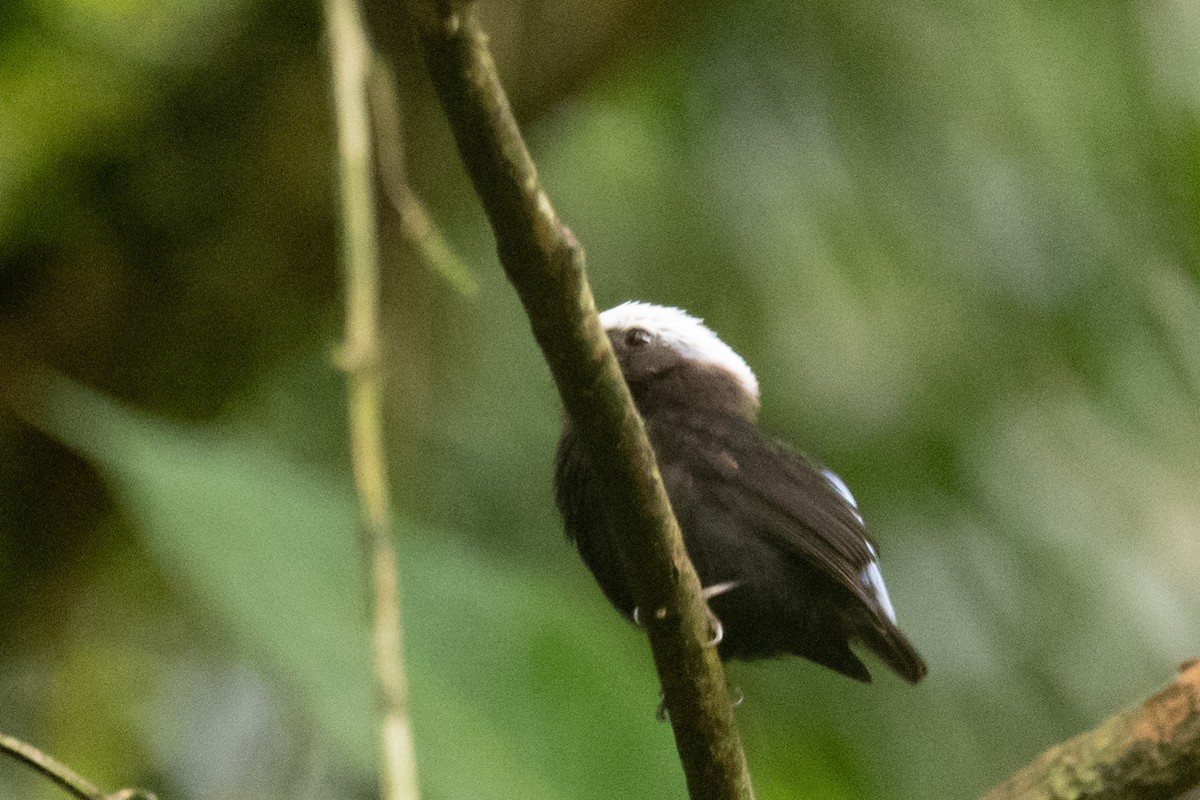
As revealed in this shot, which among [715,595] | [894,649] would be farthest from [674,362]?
[894,649]

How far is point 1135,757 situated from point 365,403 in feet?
4.10

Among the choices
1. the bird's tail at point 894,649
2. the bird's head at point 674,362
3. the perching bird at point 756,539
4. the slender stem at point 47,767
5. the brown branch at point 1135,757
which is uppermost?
the bird's head at point 674,362

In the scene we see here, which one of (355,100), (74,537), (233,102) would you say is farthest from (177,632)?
(355,100)

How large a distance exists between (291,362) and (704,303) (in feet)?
4.94

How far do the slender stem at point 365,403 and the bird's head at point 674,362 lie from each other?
1157mm

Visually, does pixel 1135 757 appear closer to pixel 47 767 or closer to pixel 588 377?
pixel 588 377

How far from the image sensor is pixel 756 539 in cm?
277

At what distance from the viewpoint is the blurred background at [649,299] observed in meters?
3.20

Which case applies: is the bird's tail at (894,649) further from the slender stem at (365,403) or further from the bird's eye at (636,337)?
the slender stem at (365,403)

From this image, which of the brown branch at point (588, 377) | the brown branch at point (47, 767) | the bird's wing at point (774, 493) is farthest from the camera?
the bird's wing at point (774, 493)

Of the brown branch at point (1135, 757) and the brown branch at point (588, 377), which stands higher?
the brown branch at point (588, 377)

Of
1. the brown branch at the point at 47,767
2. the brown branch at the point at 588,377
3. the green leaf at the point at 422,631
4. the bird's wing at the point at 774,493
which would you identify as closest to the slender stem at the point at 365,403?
the green leaf at the point at 422,631

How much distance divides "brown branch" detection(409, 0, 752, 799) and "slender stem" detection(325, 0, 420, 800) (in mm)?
243

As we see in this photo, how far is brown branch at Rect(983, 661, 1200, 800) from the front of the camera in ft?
6.55
